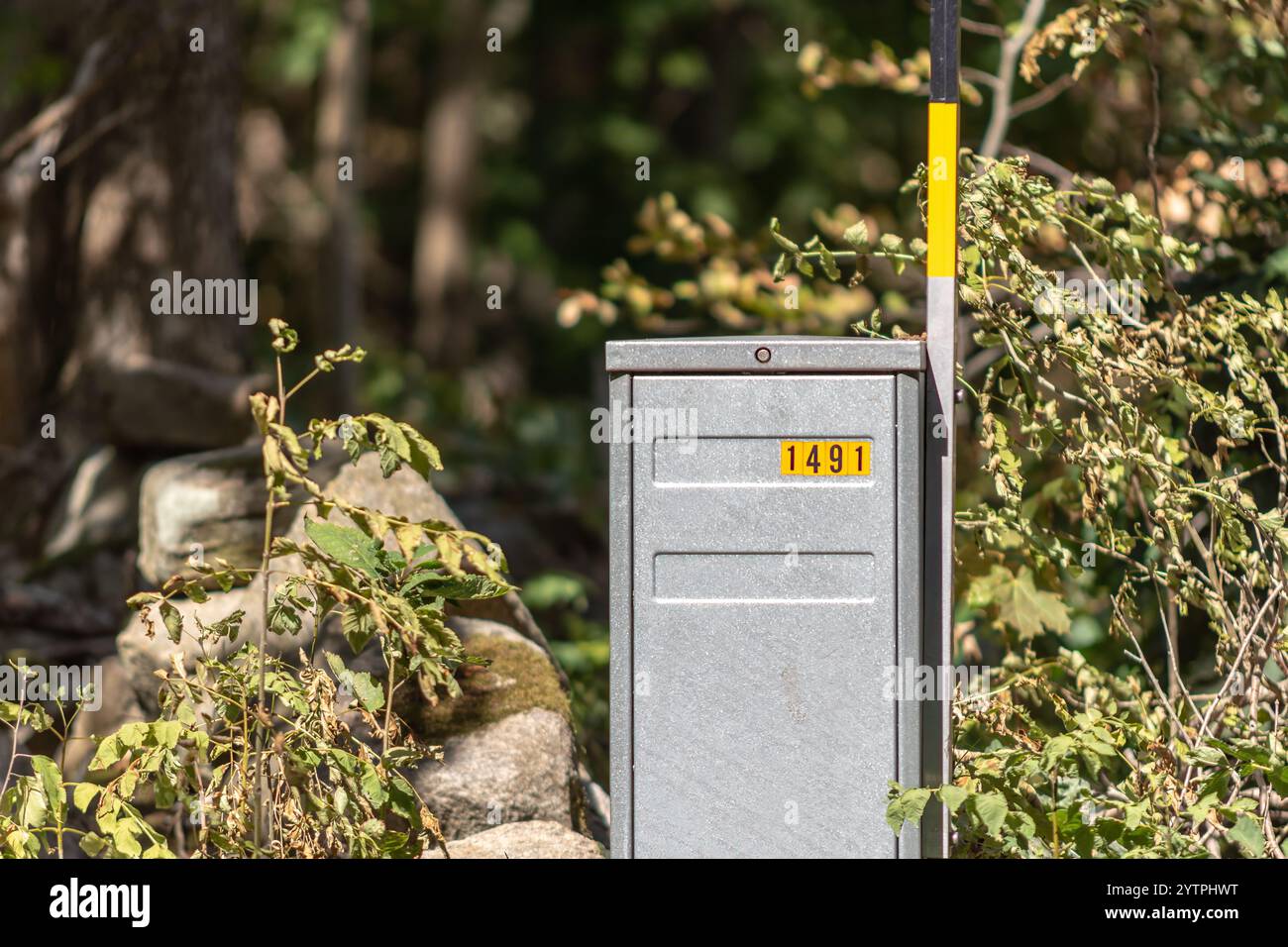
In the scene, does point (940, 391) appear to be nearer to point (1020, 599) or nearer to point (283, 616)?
point (1020, 599)

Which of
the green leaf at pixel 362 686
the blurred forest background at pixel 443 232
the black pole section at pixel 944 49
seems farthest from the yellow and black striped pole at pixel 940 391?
the green leaf at pixel 362 686

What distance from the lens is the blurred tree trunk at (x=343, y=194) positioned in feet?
55.0

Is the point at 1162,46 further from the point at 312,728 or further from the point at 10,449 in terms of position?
the point at 10,449

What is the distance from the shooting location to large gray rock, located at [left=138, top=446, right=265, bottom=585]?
6121 mm

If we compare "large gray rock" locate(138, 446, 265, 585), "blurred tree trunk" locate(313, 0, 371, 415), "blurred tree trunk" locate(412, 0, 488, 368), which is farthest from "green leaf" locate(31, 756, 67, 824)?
"blurred tree trunk" locate(412, 0, 488, 368)

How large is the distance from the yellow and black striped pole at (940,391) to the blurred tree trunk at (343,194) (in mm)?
12057

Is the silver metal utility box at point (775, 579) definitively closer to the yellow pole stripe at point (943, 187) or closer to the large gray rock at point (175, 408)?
the yellow pole stripe at point (943, 187)

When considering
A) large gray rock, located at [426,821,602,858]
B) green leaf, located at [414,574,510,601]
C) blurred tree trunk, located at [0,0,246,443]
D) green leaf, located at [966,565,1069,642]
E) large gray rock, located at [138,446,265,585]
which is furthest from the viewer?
blurred tree trunk, located at [0,0,246,443]

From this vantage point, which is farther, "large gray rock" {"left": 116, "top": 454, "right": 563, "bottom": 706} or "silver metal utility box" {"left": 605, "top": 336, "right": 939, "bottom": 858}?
"large gray rock" {"left": 116, "top": 454, "right": 563, "bottom": 706}

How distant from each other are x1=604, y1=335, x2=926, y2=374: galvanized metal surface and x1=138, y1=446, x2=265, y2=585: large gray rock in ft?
8.46

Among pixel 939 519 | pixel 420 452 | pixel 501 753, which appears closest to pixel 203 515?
pixel 501 753

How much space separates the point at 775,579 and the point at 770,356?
1.77 ft

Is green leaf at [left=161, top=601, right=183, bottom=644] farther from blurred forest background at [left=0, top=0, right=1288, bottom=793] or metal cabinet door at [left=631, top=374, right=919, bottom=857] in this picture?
blurred forest background at [left=0, top=0, right=1288, bottom=793]
